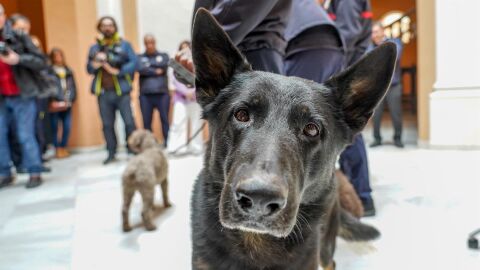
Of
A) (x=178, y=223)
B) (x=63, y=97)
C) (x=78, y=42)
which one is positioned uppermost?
(x=78, y=42)

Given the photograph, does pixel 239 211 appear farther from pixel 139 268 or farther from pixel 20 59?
pixel 20 59

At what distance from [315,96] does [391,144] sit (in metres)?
6.19

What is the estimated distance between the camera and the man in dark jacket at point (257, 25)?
6.54 ft

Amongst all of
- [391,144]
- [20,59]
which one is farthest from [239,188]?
[391,144]

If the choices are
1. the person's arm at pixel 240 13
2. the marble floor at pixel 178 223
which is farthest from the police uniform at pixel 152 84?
the person's arm at pixel 240 13

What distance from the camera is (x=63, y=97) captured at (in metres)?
7.38

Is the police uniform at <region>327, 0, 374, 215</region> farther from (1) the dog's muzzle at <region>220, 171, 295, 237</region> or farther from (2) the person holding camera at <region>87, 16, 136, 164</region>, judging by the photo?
(2) the person holding camera at <region>87, 16, 136, 164</region>

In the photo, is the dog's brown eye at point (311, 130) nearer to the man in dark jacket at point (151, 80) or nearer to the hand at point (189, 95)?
the hand at point (189, 95)

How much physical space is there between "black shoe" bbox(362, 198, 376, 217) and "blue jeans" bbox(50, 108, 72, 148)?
243 inches

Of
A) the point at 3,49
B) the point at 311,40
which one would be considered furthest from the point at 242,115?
the point at 3,49

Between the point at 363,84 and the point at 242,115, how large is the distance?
1.62 feet

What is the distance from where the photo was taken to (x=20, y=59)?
14.7 ft

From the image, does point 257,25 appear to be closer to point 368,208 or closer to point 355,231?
point 355,231

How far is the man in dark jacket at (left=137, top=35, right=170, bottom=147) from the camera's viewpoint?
7.23m
